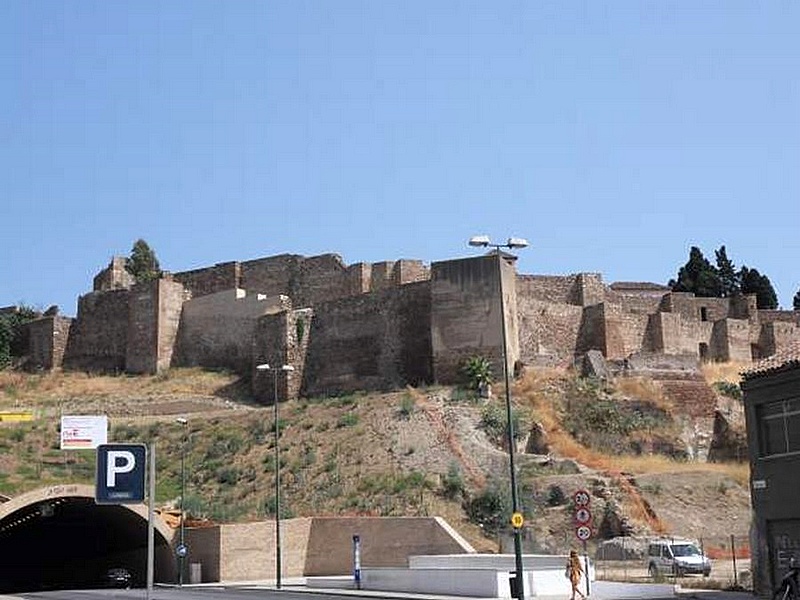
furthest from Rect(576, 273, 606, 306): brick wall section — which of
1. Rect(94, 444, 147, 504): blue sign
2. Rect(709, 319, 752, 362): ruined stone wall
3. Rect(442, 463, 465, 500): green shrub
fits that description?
Rect(94, 444, 147, 504): blue sign

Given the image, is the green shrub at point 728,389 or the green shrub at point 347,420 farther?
the green shrub at point 728,389

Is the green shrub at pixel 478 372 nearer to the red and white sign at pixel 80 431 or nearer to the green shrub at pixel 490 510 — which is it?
the green shrub at pixel 490 510

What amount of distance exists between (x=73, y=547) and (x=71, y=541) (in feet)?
2.50

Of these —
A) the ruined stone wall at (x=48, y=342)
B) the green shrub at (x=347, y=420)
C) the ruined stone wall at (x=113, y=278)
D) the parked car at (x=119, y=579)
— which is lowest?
the parked car at (x=119, y=579)

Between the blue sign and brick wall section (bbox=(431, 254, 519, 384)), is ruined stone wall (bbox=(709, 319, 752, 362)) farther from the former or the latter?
the blue sign

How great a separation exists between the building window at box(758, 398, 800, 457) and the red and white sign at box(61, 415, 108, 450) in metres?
38.8

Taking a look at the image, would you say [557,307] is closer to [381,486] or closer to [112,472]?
[381,486]

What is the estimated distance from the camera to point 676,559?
3791cm

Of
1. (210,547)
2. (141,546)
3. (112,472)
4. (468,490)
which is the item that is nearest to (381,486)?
(468,490)

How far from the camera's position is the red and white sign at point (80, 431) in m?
60.1

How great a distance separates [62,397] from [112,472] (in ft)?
200

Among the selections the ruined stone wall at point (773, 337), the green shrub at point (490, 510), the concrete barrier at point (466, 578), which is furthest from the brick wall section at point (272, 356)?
the ruined stone wall at point (773, 337)

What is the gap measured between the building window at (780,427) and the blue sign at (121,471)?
1940 centimetres

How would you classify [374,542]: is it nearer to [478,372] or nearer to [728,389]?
[478,372]
